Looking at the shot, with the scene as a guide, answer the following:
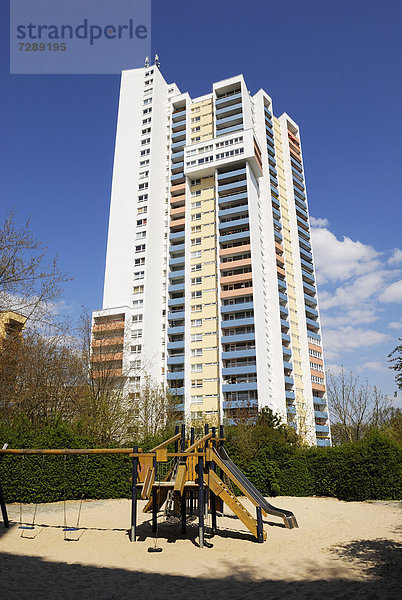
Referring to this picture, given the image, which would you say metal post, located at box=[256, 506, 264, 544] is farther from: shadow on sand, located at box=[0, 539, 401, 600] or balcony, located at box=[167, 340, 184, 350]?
balcony, located at box=[167, 340, 184, 350]

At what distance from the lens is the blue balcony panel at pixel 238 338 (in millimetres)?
50000

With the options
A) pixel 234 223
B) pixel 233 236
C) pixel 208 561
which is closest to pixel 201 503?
pixel 208 561

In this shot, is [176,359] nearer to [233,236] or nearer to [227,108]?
[233,236]

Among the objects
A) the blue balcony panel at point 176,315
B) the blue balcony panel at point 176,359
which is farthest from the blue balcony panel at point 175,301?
the blue balcony panel at point 176,359

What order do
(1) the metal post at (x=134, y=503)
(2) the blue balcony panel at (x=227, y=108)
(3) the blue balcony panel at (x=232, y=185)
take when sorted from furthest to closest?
(2) the blue balcony panel at (x=227, y=108)
(3) the blue balcony panel at (x=232, y=185)
(1) the metal post at (x=134, y=503)

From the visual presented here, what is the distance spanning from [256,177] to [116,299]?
93.7 ft

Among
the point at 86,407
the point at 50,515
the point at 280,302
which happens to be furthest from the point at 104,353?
the point at 280,302

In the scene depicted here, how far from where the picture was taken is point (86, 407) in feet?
83.1

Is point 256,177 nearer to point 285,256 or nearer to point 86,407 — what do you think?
point 285,256

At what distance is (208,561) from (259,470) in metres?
10.7

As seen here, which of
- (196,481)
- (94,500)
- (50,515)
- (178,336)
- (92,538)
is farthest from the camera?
(178,336)

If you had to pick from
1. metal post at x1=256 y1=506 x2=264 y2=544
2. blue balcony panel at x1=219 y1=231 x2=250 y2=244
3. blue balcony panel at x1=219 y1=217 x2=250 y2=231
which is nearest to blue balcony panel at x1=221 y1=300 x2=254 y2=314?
blue balcony panel at x1=219 y1=231 x2=250 y2=244

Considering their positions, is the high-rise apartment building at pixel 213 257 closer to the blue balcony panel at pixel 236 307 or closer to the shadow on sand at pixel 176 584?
the blue balcony panel at pixel 236 307

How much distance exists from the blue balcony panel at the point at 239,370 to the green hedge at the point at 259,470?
28447 mm
